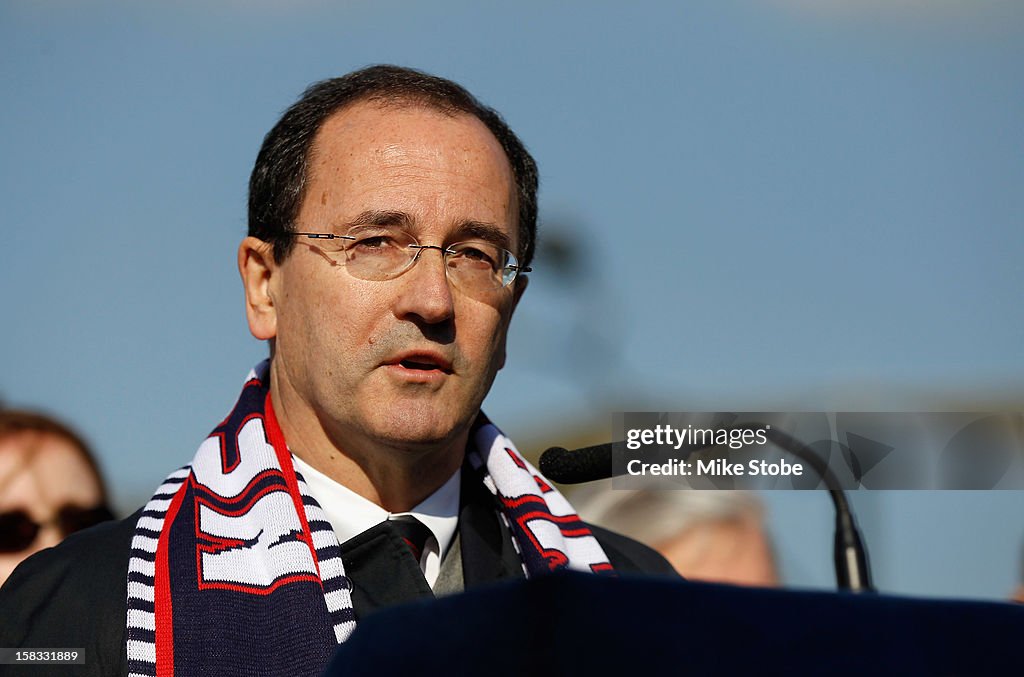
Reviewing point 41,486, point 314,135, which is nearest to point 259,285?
point 314,135

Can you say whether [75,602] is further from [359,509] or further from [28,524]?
[28,524]

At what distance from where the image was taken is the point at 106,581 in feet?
6.47

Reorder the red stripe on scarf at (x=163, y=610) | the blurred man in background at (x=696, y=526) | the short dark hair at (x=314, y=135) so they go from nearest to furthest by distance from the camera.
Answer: the red stripe on scarf at (x=163, y=610), the short dark hair at (x=314, y=135), the blurred man in background at (x=696, y=526)

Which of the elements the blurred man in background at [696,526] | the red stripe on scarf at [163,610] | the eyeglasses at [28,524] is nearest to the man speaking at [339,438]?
the red stripe on scarf at [163,610]

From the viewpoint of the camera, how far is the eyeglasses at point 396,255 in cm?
209

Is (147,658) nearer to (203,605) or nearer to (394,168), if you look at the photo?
(203,605)

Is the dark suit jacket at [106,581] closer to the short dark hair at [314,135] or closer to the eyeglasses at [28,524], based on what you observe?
the short dark hair at [314,135]

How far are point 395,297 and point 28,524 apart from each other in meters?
1.63

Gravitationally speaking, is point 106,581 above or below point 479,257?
below

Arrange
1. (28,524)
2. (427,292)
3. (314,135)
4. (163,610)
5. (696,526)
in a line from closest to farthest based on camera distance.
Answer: (163,610) < (427,292) < (314,135) < (28,524) < (696,526)

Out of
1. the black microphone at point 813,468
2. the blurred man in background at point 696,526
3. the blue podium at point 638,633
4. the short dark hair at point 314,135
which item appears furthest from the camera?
the blurred man in background at point 696,526

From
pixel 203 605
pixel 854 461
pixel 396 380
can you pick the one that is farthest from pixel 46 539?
pixel 854 461

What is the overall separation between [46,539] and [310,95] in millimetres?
1523

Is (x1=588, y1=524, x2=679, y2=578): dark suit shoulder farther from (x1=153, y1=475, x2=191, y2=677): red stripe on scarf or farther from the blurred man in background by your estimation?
(x1=153, y1=475, x2=191, y2=677): red stripe on scarf
